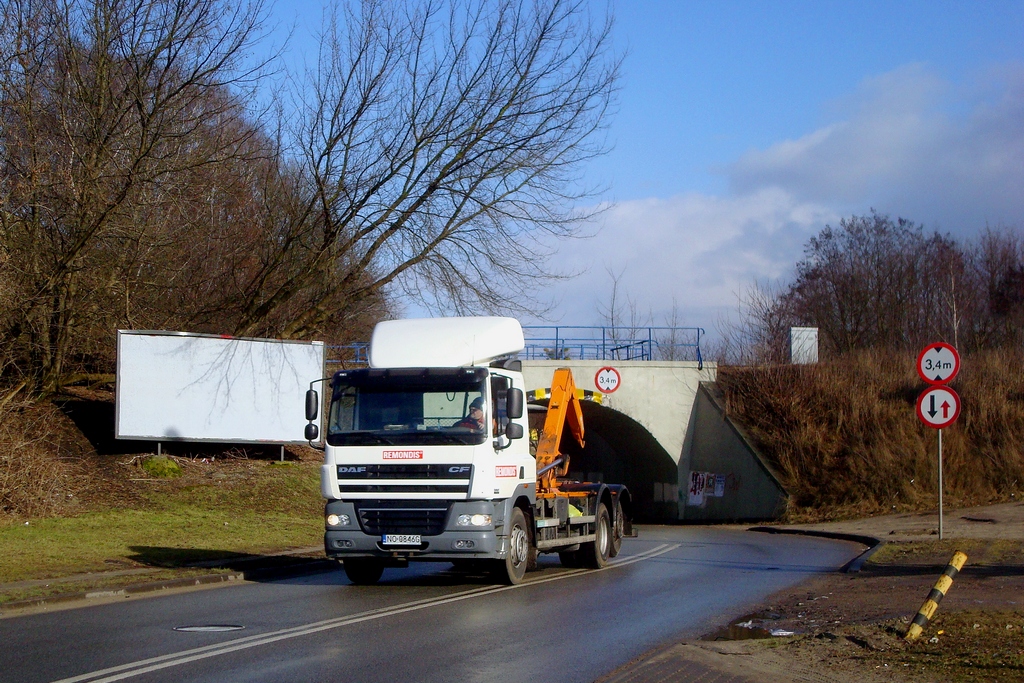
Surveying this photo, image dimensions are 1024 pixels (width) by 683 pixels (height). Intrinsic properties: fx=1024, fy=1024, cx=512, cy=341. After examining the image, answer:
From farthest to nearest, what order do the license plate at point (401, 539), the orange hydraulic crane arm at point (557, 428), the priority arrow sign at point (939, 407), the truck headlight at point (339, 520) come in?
the priority arrow sign at point (939, 407)
the orange hydraulic crane arm at point (557, 428)
the truck headlight at point (339, 520)
the license plate at point (401, 539)

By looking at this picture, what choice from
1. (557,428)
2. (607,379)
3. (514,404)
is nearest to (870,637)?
(514,404)

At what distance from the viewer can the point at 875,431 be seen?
1266 inches

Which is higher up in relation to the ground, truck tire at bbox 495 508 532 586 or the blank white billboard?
the blank white billboard

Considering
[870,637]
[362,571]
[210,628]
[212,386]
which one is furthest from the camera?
[212,386]

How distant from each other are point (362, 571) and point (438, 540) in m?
1.75

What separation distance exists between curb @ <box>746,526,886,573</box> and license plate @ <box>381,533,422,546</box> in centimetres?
674

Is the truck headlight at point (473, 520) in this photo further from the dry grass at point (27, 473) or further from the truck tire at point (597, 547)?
the dry grass at point (27, 473)

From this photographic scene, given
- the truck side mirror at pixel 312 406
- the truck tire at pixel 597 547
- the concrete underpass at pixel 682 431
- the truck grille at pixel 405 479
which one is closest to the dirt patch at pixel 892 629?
the truck tire at pixel 597 547

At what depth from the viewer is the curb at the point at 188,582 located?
1108cm

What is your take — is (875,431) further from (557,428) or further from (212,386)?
(212,386)

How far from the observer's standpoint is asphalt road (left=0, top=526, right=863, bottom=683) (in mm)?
7648

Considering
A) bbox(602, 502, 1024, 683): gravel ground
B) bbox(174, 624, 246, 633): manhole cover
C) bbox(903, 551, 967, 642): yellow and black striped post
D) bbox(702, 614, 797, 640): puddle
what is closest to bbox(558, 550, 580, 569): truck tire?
bbox(602, 502, 1024, 683): gravel ground

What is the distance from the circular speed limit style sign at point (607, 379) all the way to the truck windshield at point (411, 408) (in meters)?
22.1

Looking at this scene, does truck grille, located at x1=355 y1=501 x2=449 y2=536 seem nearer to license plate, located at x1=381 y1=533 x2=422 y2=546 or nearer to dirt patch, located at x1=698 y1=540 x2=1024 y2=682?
license plate, located at x1=381 y1=533 x2=422 y2=546
